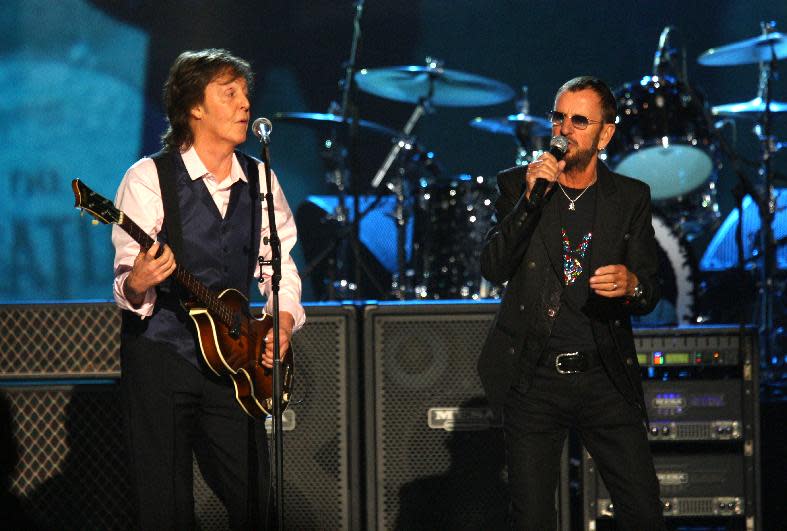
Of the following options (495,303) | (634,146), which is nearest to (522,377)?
(495,303)

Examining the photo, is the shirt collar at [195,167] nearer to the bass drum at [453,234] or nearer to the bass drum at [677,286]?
the bass drum at [677,286]

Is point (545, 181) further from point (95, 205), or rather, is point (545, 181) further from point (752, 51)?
point (752, 51)

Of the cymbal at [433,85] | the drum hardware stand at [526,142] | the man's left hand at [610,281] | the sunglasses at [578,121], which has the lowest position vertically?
the man's left hand at [610,281]

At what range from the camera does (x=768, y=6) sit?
888 centimetres

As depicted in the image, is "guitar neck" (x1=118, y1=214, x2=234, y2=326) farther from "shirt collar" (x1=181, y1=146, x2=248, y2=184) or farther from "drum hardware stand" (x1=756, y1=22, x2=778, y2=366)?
"drum hardware stand" (x1=756, y1=22, x2=778, y2=366)

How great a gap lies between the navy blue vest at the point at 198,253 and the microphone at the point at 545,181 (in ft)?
3.55

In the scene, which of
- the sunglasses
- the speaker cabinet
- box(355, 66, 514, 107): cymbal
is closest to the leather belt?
the sunglasses

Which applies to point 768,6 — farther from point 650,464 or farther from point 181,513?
point 181,513

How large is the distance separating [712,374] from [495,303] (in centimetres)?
122

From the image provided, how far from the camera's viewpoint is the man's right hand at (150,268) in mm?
3330

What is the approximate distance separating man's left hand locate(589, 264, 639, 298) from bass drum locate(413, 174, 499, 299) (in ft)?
13.0

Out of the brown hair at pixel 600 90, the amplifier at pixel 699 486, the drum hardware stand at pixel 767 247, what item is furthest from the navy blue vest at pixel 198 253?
the drum hardware stand at pixel 767 247

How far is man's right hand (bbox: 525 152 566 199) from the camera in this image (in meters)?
3.38

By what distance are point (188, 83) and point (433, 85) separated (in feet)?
14.2
